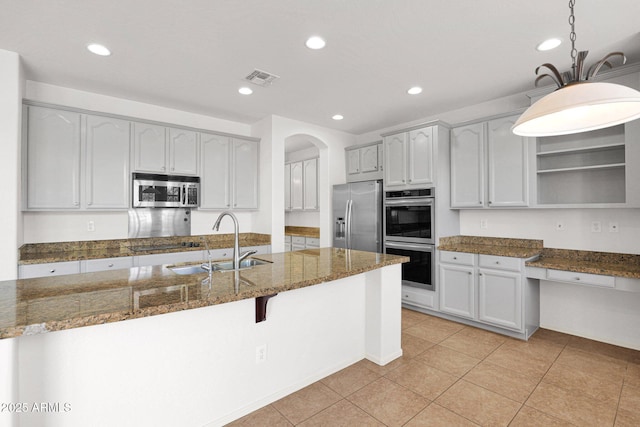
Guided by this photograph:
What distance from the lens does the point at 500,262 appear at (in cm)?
322

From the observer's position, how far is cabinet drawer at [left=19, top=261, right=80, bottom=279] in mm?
2700

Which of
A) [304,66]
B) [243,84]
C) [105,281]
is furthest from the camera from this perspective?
[243,84]

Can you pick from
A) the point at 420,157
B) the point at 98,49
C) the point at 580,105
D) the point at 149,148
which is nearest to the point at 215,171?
the point at 149,148

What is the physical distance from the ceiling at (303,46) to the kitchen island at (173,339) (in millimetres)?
1768

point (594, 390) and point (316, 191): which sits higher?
point (316, 191)

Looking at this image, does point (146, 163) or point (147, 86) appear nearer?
point (147, 86)

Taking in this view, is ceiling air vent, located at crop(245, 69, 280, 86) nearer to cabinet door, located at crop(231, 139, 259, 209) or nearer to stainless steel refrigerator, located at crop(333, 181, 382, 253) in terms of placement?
cabinet door, located at crop(231, 139, 259, 209)

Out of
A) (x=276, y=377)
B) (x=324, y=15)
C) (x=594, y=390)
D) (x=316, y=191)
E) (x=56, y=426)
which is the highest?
(x=324, y=15)

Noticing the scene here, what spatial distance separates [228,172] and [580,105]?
387cm

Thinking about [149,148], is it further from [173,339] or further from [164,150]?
[173,339]

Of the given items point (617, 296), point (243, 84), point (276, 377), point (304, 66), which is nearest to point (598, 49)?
point (617, 296)

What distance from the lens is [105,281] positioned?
1658 mm

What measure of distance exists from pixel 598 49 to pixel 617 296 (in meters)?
2.33

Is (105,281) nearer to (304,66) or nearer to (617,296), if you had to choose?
(304,66)
